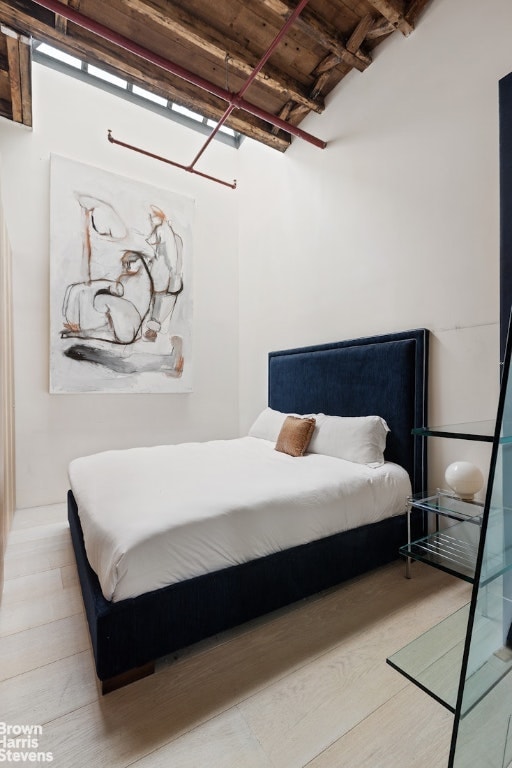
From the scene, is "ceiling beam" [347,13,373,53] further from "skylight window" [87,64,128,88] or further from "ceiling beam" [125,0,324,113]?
"skylight window" [87,64,128,88]

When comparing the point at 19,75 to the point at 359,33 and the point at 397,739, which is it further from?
the point at 397,739

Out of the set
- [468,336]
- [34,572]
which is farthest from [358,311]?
[34,572]

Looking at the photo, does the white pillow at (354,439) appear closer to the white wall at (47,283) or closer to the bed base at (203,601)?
the bed base at (203,601)

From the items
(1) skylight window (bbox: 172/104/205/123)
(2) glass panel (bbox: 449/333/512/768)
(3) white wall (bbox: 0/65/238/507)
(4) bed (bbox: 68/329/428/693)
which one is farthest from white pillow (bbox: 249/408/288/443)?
(1) skylight window (bbox: 172/104/205/123)

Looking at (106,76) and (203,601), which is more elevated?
(106,76)

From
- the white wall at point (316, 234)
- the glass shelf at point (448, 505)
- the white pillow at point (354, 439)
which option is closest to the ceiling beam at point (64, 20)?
the white wall at point (316, 234)

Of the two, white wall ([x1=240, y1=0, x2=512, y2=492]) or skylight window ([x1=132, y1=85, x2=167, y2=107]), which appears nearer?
white wall ([x1=240, y1=0, x2=512, y2=492])

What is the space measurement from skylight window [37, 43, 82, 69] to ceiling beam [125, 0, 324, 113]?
4.46 feet

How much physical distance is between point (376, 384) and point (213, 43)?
9.19ft

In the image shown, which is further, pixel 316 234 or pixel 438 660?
pixel 316 234

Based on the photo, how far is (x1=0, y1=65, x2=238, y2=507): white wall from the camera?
327cm

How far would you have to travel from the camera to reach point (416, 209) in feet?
8.05

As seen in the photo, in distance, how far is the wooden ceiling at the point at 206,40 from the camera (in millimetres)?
2469

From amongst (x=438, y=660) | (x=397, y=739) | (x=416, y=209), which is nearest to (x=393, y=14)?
(x=416, y=209)
